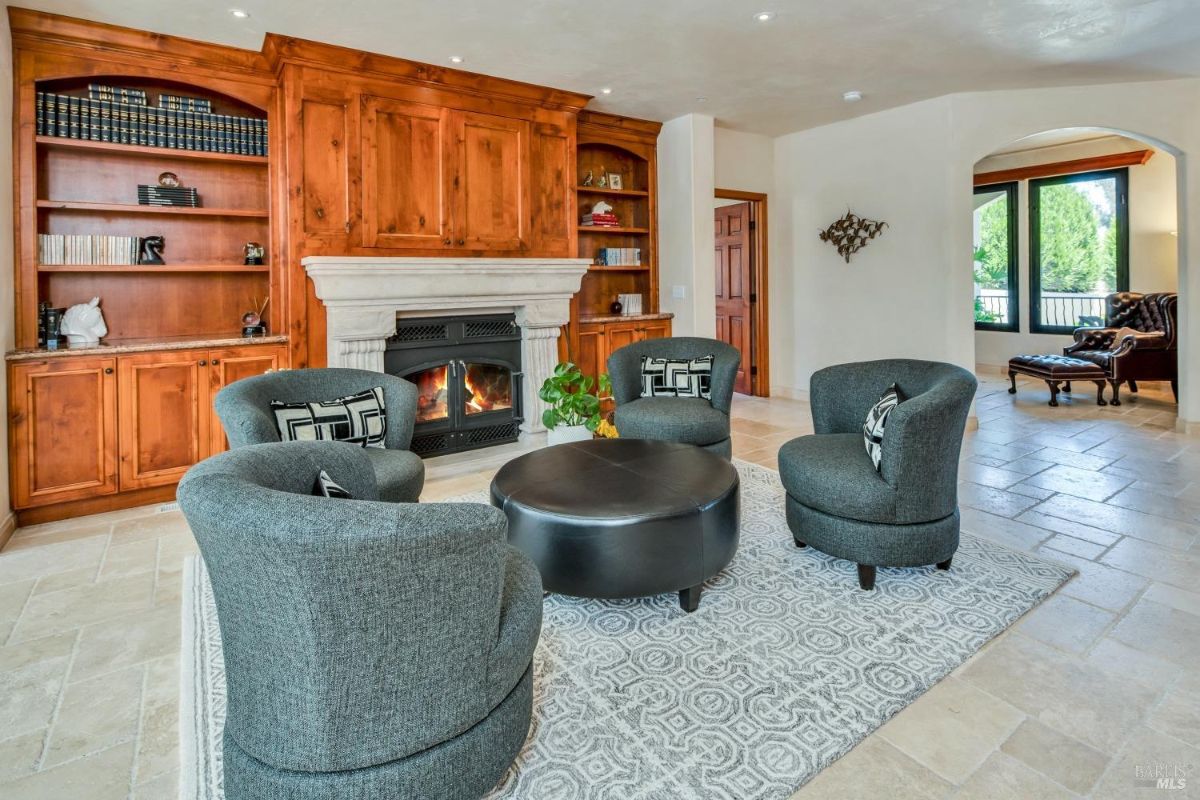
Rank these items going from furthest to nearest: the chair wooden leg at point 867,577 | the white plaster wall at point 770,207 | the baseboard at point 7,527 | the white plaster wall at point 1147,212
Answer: the white plaster wall at point 1147,212 → the white plaster wall at point 770,207 → the baseboard at point 7,527 → the chair wooden leg at point 867,577

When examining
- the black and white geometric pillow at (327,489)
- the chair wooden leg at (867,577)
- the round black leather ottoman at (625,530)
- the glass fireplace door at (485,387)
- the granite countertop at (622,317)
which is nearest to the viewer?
the black and white geometric pillow at (327,489)

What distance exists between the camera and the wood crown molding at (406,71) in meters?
4.11

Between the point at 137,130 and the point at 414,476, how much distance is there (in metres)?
3.01

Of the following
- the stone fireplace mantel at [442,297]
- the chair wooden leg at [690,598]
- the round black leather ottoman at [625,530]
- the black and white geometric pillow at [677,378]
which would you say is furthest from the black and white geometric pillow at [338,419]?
the black and white geometric pillow at [677,378]

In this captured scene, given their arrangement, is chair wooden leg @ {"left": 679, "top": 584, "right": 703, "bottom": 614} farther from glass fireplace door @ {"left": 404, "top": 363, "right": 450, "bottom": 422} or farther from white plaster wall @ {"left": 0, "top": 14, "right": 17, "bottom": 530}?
white plaster wall @ {"left": 0, "top": 14, "right": 17, "bottom": 530}

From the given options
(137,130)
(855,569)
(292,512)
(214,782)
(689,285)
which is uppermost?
(137,130)

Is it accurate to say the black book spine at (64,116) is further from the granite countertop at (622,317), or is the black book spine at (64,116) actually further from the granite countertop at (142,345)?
the granite countertop at (622,317)

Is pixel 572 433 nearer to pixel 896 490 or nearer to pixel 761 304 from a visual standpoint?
pixel 896 490

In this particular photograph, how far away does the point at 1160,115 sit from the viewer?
5242mm

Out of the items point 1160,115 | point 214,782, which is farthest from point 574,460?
point 1160,115

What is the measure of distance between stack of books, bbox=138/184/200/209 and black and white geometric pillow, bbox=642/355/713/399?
124 inches

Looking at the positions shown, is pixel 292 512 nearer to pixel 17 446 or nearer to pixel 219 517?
pixel 219 517

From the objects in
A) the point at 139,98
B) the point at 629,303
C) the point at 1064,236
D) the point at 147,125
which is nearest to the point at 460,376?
the point at 629,303

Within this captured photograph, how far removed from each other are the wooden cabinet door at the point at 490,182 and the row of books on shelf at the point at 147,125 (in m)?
1.33
